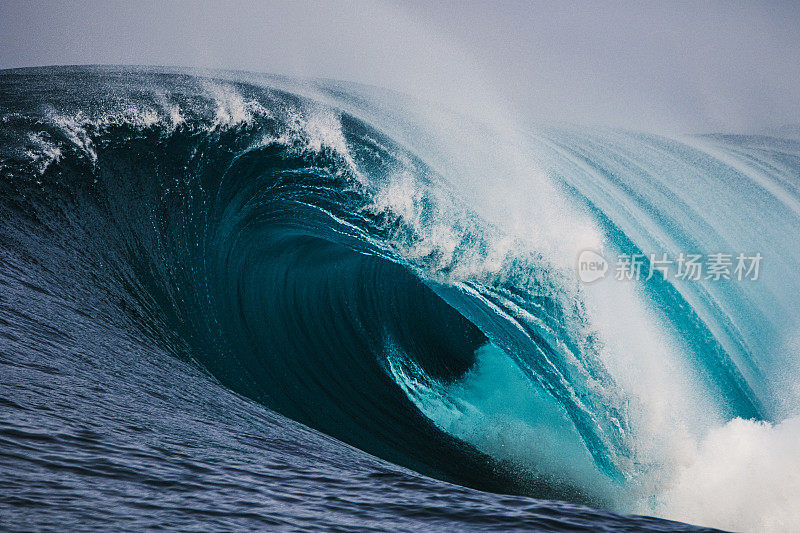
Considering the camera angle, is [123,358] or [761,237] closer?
[123,358]

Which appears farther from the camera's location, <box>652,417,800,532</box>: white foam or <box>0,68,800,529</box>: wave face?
<box>652,417,800,532</box>: white foam

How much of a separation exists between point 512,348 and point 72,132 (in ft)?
12.7

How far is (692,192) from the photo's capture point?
9.12 metres

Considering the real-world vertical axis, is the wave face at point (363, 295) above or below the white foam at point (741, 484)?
above

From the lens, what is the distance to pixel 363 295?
6164 millimetres

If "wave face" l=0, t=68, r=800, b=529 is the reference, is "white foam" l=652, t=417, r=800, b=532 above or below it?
below

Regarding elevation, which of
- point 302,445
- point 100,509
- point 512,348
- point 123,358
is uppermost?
point 512,348

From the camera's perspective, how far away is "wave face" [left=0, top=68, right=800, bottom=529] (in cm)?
412

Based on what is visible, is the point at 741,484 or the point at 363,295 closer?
the point at 741,484

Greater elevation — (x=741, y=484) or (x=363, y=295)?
(x=363, y=295)

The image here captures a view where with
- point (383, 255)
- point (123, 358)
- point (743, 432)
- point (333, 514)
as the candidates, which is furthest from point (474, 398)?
point (333, 514)

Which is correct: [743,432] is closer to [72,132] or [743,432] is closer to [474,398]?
[474,398]

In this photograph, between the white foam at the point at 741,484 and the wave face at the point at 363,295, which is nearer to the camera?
the wave face at the point at 363,295

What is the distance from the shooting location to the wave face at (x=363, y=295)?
4.12 metres
